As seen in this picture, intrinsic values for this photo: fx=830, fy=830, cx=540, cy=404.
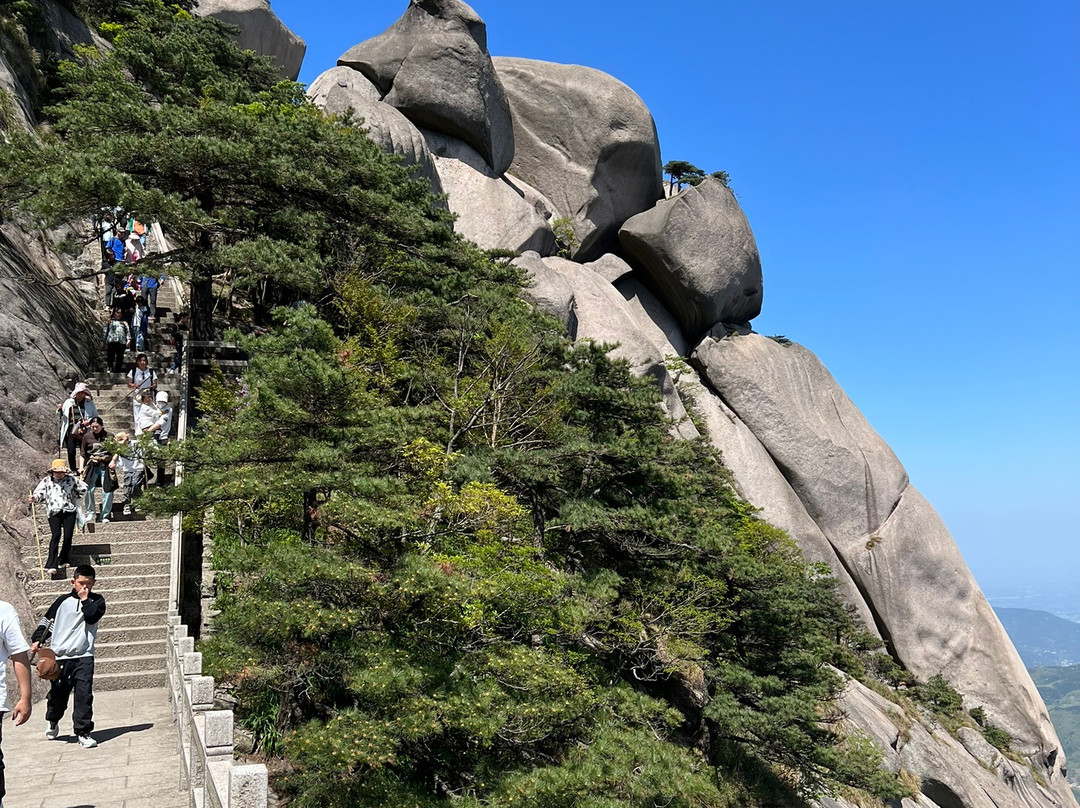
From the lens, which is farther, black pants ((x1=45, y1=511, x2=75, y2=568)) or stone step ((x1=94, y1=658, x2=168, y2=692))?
black pants ((x1=45, y1=511, x2=75, y2=568))

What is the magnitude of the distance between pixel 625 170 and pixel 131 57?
59.3 ft

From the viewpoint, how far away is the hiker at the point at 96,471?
1067 centimetres

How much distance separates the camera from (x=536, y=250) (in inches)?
1050

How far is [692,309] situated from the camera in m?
31.4

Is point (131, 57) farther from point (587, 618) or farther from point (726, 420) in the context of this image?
point (726, 420)

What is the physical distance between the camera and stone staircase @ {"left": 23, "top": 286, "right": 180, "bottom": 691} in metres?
9.09

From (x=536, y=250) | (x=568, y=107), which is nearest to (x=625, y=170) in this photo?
(x=568, y=107)

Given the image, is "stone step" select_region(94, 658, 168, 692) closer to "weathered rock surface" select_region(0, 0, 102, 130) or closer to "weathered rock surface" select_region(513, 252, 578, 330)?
"weathered rock surface" select_region(0, 0, 102, 130)

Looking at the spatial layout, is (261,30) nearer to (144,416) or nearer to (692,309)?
(692,309)

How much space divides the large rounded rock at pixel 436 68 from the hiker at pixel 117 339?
47.6 ft

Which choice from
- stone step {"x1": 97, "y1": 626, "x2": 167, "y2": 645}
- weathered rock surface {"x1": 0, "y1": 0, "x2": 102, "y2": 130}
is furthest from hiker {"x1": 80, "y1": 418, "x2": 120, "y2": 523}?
weathered rock surface {"x1": 0, "y1": 0, "x2": 102, "y2": 130}

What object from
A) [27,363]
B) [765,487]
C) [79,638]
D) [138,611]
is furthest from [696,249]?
[79,638]

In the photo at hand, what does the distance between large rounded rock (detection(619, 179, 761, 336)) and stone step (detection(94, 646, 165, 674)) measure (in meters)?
24.2

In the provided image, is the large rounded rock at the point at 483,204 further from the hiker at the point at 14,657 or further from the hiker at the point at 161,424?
the hiker at the point at 14,657
